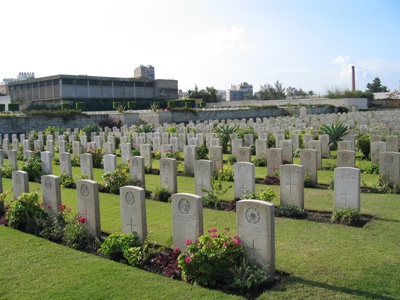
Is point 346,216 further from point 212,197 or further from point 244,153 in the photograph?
point 244,153

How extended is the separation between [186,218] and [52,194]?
10.2 feet

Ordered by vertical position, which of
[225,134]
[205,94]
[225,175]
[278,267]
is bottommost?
[278,267]

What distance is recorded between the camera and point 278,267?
5.66m

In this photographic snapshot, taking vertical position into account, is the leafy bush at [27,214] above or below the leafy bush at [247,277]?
above

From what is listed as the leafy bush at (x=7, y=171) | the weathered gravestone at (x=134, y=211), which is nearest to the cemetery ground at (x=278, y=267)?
the weathered gravestone at (x=134, y=211)

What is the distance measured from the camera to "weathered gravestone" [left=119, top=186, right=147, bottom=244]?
255 inches

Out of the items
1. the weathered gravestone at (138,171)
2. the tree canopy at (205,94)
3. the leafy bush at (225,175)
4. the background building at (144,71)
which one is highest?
the background building at (144,71)

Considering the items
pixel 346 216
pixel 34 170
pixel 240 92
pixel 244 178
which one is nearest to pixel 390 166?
pixel 346 216

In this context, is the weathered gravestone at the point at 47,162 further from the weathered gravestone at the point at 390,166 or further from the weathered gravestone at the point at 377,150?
the weathered gravestone at the point at 377,150

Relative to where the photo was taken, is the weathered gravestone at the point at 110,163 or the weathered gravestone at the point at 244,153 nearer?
the weathered gravestone at the point at 110,163

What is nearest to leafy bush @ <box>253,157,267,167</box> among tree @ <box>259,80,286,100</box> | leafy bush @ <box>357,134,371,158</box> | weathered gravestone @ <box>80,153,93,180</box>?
leafy bush @ <box>357,134,371,158</box>

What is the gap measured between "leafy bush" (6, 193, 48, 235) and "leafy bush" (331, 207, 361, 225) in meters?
5.13

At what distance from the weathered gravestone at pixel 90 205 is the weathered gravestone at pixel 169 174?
9.74 ft

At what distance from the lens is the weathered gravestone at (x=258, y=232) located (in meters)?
5.27
